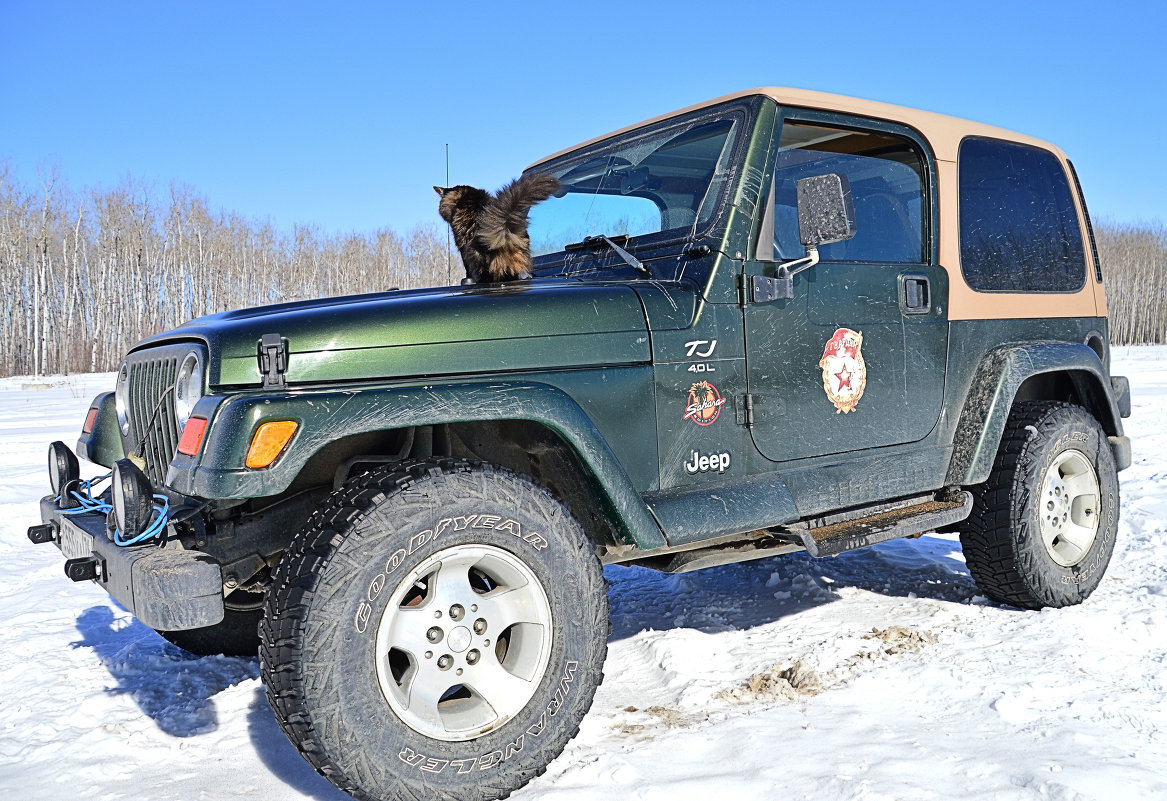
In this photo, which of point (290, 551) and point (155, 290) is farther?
point (155, 290)

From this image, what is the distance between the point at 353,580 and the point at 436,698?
43 centimetres

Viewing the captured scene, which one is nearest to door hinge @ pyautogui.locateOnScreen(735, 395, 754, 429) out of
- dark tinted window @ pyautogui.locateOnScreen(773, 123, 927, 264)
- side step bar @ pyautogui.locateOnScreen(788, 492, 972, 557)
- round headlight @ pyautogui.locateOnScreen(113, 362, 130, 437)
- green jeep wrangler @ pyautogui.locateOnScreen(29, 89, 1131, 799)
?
green jeep wrangler @ pyautogui.locateOnScreen(29, 89, 1131, 799)

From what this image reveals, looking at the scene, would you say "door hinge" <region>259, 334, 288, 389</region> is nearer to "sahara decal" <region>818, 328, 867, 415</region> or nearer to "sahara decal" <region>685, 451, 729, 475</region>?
"sahara decal" <region>685, 451, 729, 475</region>

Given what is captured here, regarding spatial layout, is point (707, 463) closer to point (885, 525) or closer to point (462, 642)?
point (885, 525)

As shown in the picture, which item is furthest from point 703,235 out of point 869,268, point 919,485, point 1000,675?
point 1000,675

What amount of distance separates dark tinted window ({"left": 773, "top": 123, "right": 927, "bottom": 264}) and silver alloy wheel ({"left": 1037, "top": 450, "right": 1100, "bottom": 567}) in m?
1.37

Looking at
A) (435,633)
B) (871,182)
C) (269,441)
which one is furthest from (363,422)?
(871,182)

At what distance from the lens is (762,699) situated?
3.13 metres

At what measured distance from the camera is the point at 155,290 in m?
40.6

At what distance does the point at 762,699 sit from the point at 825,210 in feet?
5.81

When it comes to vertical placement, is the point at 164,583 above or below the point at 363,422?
below

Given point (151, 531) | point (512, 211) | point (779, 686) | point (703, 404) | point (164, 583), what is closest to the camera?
point (164, 583)

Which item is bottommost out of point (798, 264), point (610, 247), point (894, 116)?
point (798, 264)

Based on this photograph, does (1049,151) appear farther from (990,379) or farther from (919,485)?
(919,485)
